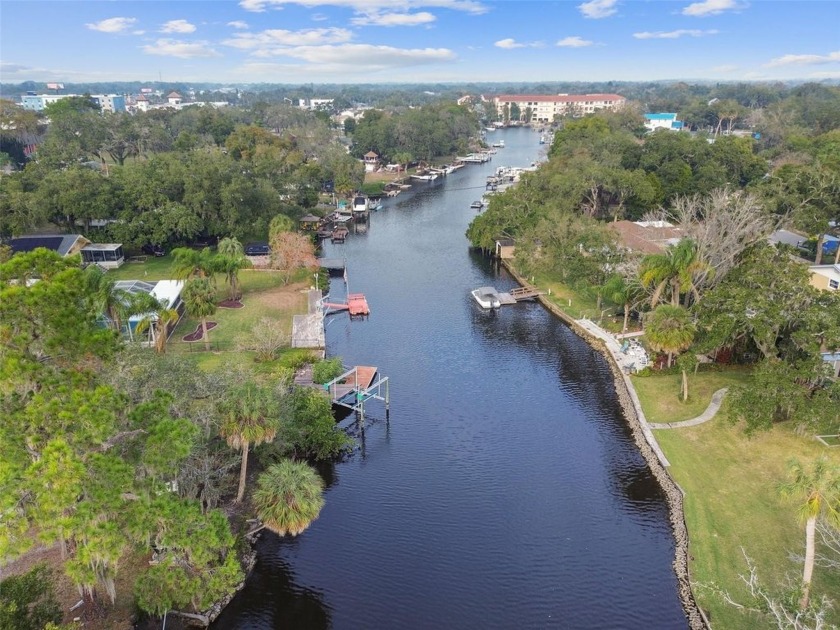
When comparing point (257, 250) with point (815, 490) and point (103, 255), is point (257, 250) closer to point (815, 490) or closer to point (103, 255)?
point (103, 255)

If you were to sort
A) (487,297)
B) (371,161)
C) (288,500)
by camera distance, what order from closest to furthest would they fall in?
(288,500), (487,297), (371,161)

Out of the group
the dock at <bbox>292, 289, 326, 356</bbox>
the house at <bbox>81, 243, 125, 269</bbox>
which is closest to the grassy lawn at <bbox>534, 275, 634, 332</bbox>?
the dock at <bbox>292, 289, 326, 356</bbox>

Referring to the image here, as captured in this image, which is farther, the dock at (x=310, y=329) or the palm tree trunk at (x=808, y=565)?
the dock at (x=310, y=329)

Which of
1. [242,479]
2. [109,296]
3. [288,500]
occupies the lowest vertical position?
[242,479]

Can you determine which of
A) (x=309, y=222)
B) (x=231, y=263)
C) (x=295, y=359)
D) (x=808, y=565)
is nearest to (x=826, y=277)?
(x=808, y=565)

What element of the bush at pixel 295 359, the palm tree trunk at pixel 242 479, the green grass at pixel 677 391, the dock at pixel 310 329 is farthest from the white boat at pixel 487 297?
the palm tree trunk at pixel 242 479

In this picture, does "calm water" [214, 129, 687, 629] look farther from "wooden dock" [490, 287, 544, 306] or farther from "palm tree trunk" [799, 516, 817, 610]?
"wooden dock" [490, 287, 544, 306]

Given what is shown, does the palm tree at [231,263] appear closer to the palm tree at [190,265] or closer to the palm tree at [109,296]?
the palm tree at [190,265]
